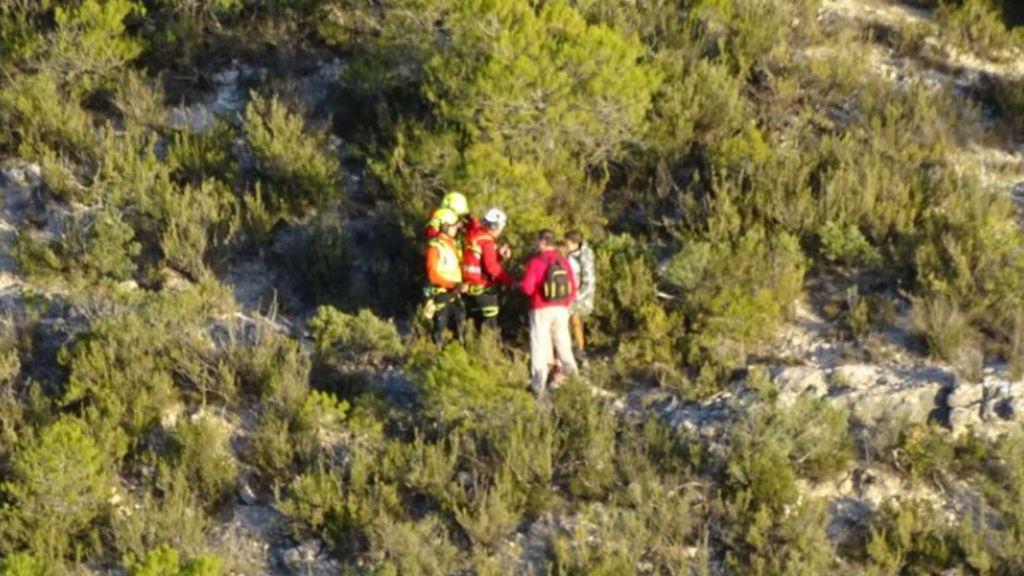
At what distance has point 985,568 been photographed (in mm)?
8641

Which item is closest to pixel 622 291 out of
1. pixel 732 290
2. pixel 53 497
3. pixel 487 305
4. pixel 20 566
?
pixel 732 290

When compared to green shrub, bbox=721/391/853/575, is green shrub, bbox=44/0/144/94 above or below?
above

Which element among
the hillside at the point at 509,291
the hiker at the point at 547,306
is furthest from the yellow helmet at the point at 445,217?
the hiker at the point at 547,306

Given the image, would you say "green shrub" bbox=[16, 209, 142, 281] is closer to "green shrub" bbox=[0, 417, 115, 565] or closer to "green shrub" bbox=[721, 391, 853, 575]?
"green shrub" bbox=[0, 417, 115, 565]

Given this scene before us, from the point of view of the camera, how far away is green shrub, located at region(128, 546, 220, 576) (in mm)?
8430

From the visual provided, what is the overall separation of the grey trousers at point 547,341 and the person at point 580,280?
0.21 m

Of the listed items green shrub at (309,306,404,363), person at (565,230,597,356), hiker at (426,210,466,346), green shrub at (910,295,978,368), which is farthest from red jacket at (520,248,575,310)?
green shrub at (910,295,978,368)

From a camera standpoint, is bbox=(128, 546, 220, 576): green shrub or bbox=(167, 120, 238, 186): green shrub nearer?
bbox=(128, 546, 220, 576): green shrub

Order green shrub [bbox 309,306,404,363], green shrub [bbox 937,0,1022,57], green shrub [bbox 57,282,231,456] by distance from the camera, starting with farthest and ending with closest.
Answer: green shrub [bbox 937,0,1022,57] → green shrub [bbox 309,306,404,363] → green shrub [bbox 57,282,231,456]

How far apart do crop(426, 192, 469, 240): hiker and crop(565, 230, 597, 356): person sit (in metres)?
0.88

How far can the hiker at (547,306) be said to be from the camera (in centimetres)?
1035

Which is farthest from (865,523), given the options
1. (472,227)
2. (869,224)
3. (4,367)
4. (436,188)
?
(4,367)

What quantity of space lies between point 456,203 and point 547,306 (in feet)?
3.96

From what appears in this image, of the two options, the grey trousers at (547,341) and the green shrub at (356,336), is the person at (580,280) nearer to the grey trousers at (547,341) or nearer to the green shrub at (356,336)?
the grey trousers at (547,341)
